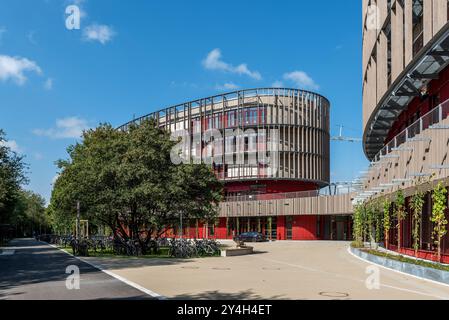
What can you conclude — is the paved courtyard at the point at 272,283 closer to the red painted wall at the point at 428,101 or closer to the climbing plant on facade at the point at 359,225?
the red painted wall at the point at 428,101

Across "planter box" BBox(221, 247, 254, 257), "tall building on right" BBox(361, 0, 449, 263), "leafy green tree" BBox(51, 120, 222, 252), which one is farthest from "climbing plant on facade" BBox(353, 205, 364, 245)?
"leafy green tree" BBox(51, 120, 222, 252)

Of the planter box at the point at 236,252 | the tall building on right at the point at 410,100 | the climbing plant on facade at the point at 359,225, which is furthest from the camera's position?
the climbing plant on facade at the point at 359,225

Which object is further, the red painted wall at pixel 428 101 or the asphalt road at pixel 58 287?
the red painted wall at pixel 428 101

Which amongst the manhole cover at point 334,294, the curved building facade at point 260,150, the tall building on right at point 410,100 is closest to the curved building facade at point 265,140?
the curved building facade at point 260,150

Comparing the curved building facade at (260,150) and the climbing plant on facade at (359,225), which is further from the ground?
the curved building facade at (260,150)

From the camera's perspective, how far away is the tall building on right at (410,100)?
19922mm

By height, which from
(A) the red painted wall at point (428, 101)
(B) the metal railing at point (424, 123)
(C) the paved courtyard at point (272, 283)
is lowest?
(C) the paved courtyard at point (272, 283)

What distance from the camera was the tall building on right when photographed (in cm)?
1992

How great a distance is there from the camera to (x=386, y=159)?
28609mm

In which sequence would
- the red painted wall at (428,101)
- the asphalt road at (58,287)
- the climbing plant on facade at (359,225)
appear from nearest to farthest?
the asphalt road at (58,287)
the red painted wall at (428,101)
the climbing plant on facade at (359,225)

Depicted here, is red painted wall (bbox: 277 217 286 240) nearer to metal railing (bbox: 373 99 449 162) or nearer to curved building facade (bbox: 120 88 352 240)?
curved building facade (bbox: 120 88 352 240)

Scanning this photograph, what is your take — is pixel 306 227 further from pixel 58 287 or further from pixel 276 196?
pixel 58 287

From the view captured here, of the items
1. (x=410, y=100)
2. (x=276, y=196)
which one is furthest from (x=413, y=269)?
(x=276, y=196)

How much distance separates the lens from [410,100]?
96.7 ft
